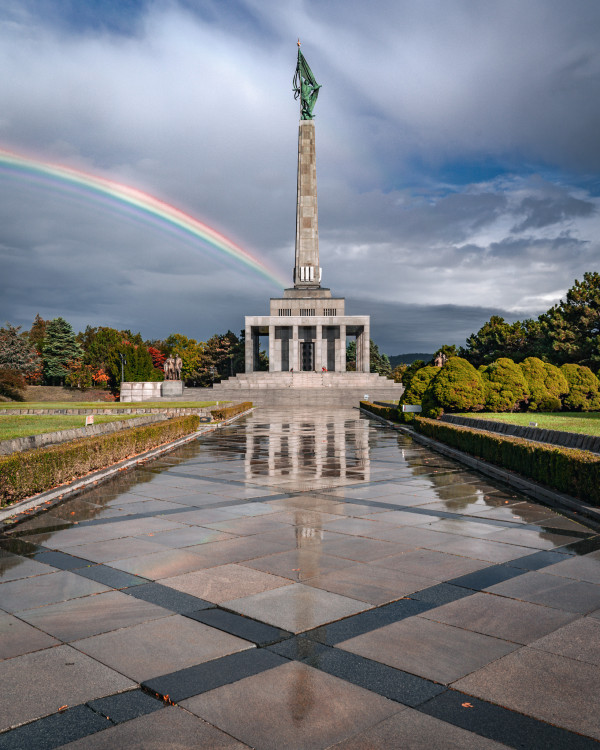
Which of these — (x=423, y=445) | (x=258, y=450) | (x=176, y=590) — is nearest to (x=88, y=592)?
(x=176, y=590)

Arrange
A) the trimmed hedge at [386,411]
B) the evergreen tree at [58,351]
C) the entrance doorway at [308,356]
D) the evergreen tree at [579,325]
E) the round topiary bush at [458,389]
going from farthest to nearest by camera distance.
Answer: the evergreen tree at [58,351], the entrance doorway at [308,356], the evergreen tree at [579,325], the trimmed hedge at [386,411], the round topiary bush at [458,389]

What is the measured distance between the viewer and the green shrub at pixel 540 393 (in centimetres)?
2388

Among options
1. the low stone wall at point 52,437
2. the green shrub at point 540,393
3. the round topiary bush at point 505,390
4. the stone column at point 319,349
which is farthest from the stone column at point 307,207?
the low stone wall at point 52,437

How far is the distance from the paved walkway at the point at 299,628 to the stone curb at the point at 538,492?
1.32ft

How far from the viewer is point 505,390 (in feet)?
77.7

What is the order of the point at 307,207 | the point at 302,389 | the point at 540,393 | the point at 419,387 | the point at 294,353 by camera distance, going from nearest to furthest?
1. the point at 540,393
2. the point at 419,387
3. the point at 302,389
4. the point at 307,207
5. the point at 294,353

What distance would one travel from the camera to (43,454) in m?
9.90

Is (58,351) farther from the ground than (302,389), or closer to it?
farther from the ground

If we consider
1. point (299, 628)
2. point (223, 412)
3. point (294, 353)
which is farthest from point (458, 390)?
point (294, 353)

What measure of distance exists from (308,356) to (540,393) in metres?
50.7

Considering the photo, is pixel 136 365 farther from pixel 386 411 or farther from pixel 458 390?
pixel 458 390

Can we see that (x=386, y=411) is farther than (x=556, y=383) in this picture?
Yes

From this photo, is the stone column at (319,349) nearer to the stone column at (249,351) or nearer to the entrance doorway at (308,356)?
the entrance doorway at (308,356)

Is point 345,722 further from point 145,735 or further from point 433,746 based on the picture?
point 145,735
